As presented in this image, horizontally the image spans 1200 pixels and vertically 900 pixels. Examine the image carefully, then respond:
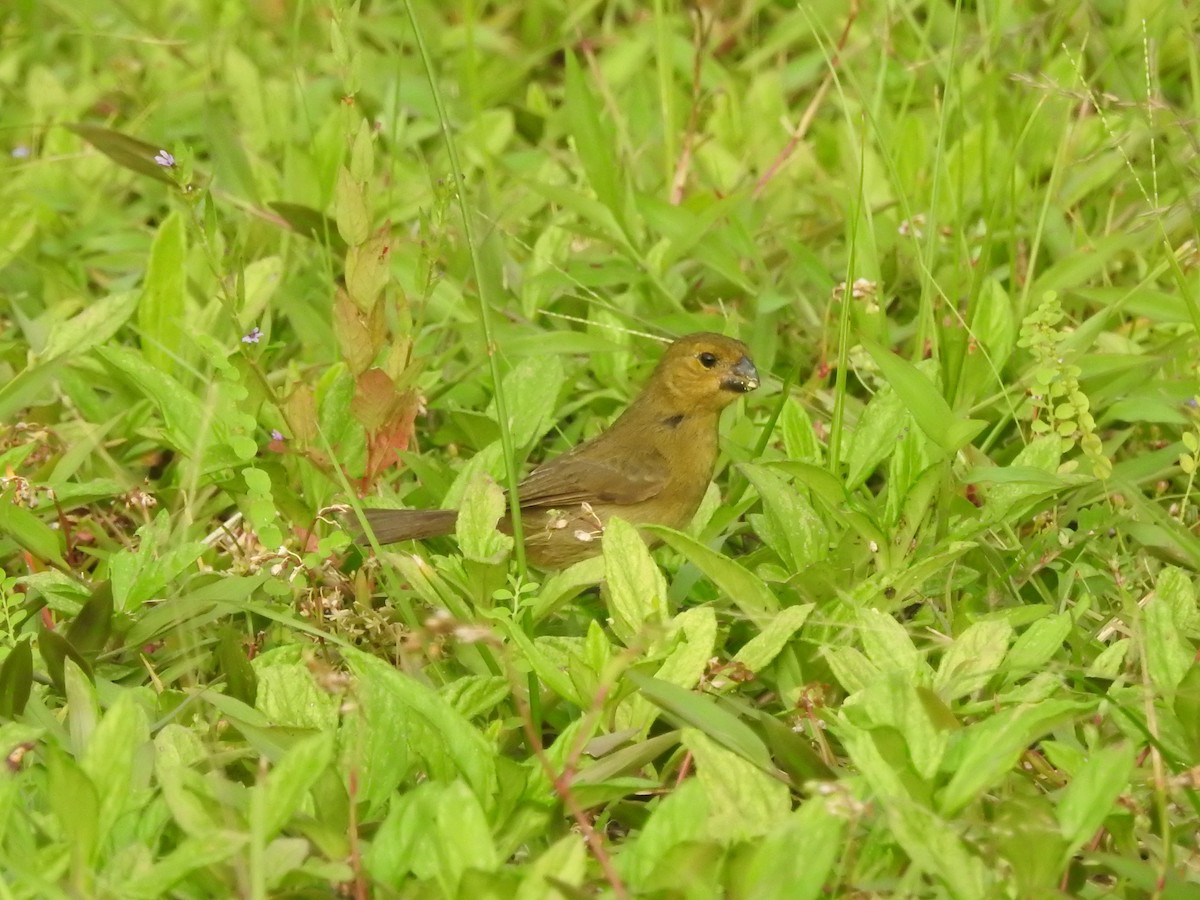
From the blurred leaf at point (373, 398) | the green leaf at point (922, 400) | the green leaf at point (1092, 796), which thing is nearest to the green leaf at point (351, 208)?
the blurred leaf at point (373, 398)

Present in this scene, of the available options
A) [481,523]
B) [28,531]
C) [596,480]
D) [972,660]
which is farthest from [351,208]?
[972,660]

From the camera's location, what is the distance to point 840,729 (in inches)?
120

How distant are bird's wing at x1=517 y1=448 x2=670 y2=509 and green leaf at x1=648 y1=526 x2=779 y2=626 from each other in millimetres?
999

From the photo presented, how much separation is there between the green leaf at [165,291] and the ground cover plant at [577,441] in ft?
0.07

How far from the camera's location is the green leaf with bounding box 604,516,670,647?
3.52m

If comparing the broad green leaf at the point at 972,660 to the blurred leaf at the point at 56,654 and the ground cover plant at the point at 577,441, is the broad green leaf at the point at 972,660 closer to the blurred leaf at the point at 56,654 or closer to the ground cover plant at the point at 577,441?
the ground cover plant at the point at 577,441

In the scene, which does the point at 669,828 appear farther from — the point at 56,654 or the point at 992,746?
the point at 56,654

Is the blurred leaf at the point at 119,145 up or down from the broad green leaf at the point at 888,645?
up

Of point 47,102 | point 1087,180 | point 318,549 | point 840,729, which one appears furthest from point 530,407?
point 47,102

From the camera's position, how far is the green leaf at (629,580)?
3.52 m

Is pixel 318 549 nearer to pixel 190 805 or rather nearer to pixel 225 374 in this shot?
pixel 225 374

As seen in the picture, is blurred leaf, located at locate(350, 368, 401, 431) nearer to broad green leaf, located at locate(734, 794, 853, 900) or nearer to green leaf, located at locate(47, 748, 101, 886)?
green leaf, located at locate(47, 748, 101, 886)

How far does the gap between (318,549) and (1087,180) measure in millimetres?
2844

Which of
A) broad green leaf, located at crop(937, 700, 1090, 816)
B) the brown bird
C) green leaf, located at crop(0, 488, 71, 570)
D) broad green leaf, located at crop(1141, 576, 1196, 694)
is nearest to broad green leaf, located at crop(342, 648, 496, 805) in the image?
broad green leaf, located at crop(937, 700, 1090, 816)
